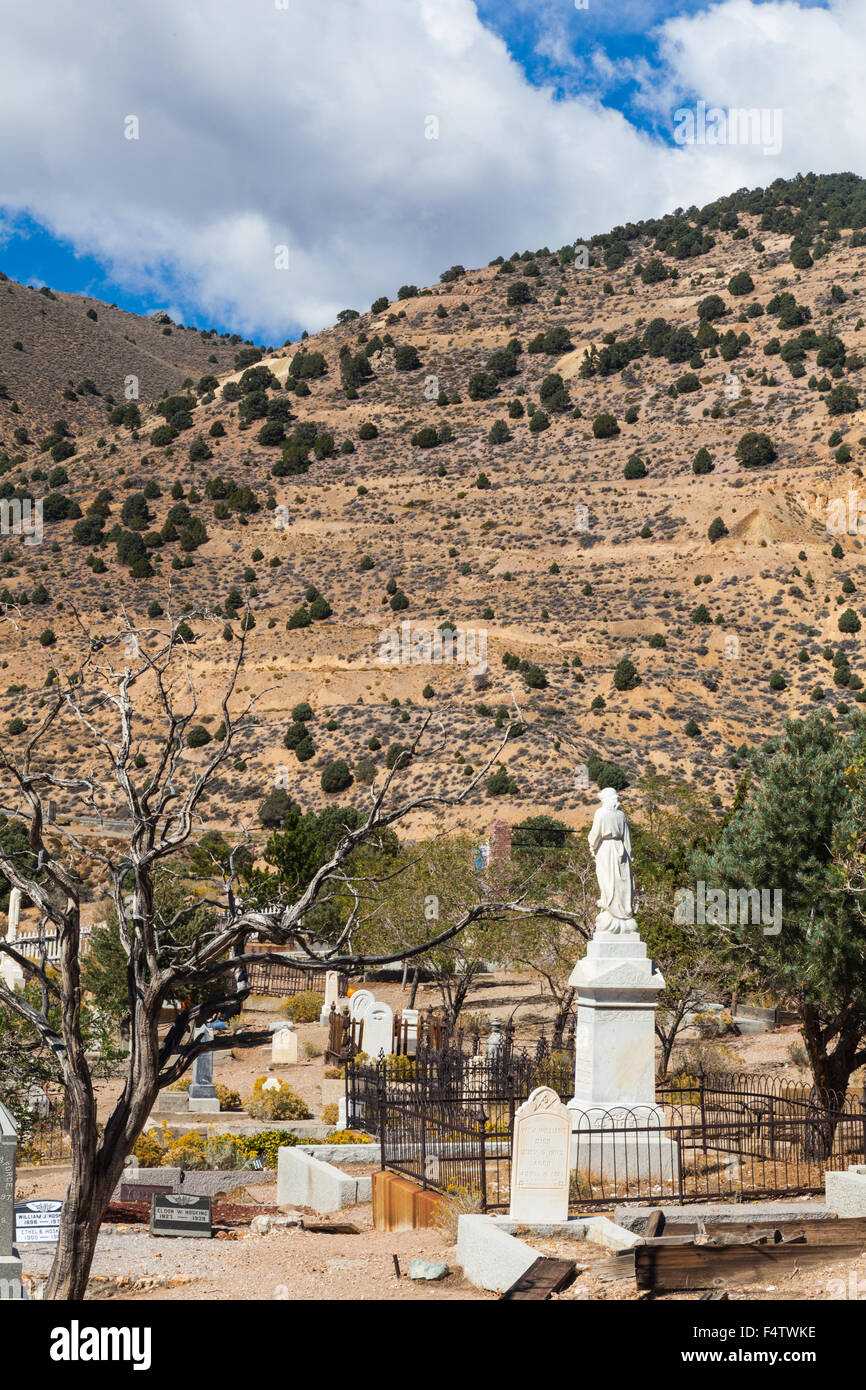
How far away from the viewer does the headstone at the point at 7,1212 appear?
7.81 metres

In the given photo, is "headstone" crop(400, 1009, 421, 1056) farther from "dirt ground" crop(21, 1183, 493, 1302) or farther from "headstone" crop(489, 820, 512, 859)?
"headstone" crop(489, 820, 512, 859)

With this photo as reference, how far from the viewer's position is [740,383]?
94.2 metres

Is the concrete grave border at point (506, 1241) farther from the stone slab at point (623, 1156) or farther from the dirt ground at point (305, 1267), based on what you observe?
the stone slab at point (623, 1156)

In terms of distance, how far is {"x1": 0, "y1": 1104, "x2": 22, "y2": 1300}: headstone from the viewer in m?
7.81

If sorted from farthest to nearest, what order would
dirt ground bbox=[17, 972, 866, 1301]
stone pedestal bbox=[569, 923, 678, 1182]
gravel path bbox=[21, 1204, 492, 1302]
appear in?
stone pedestal bbox=[569, 923, 678, 1182] < gravel path bbox=[21, 1204, 492, 1302] < dirt ground bbox=[17, 972, 866, 1301]

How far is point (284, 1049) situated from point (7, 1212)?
20.8 meters

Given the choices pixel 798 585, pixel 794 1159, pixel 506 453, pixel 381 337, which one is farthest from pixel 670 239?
pixel 794 1159

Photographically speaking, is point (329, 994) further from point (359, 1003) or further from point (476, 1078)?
point (476, 1078)

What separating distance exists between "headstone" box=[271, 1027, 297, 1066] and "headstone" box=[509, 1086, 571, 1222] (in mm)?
18298

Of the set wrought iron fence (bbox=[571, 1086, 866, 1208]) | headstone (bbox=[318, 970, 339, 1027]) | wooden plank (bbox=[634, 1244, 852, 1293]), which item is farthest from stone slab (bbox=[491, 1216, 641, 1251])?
headstone (bbox=[318, 970, 339, 1027])

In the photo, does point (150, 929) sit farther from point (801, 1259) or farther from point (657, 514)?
point (657, 514)

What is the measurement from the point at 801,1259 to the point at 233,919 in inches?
187

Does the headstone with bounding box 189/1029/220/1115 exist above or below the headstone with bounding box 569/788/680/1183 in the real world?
below

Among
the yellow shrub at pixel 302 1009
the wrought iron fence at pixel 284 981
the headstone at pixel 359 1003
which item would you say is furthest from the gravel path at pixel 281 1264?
the wrought iron fence at pixel 284 981
